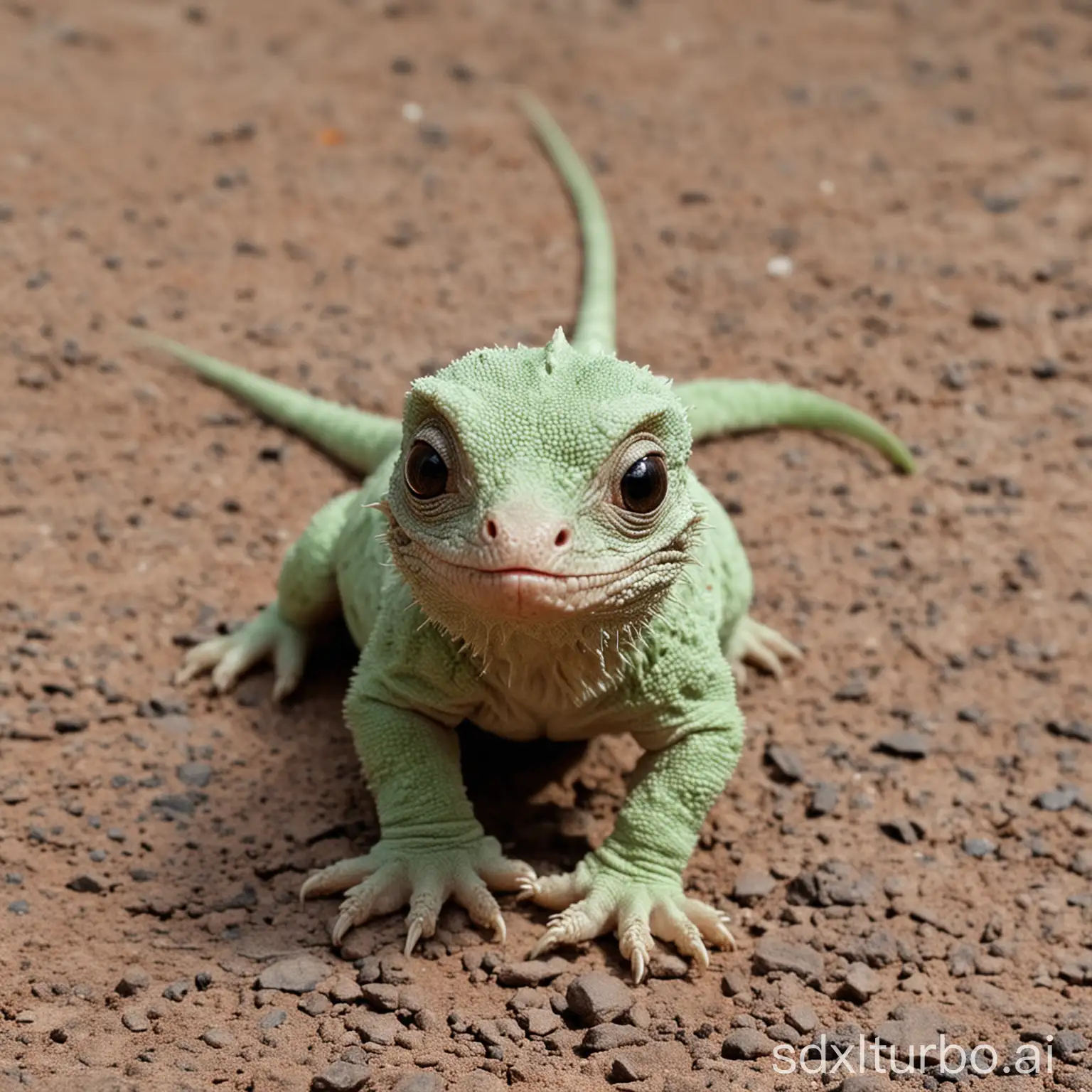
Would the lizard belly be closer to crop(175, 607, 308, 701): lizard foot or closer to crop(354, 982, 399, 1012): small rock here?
crop(354, 982, 399, 1012): small rock

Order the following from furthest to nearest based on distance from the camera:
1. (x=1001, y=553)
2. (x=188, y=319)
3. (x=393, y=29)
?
1. (x=393, y=29)
2. (x=188, y=319)
3. (x=1001, y=553)

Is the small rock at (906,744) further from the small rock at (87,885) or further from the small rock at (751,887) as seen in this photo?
the small rock at (87,885)

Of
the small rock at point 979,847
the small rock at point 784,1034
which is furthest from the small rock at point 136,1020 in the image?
the small rock at point 979,847

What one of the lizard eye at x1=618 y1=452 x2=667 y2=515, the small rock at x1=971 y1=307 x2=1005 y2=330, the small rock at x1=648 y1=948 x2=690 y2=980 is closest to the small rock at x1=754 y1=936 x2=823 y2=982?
the small rock at x1=648 y1=948 x2=690 y2=980

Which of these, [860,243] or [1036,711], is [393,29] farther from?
[1036,711]

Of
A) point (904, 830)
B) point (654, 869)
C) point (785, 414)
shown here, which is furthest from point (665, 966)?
point (785, 414)

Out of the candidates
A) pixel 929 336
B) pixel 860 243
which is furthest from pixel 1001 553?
pixel 860 243
